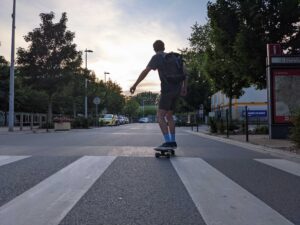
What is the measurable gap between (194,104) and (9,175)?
201 feet

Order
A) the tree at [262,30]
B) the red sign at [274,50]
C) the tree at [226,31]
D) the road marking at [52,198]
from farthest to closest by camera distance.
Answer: the tree at [226,31]
the tree at [262,30]
the red sign at [274,50]
the road marking at [52,198]

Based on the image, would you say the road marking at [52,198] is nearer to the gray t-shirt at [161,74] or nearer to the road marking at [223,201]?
the road marking at [223,201]

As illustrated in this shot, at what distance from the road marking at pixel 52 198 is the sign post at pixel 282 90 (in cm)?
1020

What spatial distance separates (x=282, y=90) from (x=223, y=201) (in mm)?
11825

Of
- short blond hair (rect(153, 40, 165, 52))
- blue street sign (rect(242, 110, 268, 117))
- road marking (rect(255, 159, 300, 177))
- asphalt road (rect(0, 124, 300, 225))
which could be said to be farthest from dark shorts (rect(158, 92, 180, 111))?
blue street sign (rect(242, 110, 268, 117))

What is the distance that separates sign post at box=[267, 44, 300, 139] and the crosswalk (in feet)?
29.2

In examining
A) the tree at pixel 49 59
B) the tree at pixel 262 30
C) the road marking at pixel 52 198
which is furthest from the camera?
the tree at pixel 49 59

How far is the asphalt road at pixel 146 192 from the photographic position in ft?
13.9

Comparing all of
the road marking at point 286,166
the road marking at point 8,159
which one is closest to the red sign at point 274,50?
the road marking at point 286,166

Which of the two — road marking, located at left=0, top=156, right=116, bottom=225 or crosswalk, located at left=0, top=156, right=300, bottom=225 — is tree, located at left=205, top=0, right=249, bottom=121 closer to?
crosswalk, located at left=0, top=156, right=300, bottom=225

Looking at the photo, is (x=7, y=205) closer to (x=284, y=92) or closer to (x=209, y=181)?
(x=209, y=181)

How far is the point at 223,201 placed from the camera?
495 centimetres

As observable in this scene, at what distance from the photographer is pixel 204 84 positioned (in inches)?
2594

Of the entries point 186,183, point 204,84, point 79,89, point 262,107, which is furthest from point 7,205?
point 204,84
